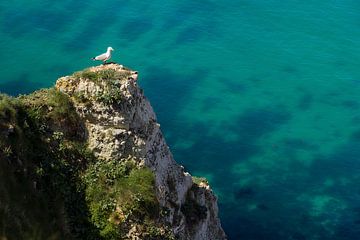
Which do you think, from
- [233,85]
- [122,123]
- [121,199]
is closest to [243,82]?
[233,85]

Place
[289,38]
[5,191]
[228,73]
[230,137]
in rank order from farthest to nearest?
[289,38]
[228,73]
[230,137]
[5,191]

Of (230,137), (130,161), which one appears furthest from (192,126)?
(130,161)

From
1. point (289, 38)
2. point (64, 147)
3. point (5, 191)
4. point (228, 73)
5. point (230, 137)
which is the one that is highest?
point (289, 38)

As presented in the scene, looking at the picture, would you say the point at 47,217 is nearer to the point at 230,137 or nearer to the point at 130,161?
the point at 130,161

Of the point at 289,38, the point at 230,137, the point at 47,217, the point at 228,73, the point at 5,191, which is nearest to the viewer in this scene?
the point at 5,191

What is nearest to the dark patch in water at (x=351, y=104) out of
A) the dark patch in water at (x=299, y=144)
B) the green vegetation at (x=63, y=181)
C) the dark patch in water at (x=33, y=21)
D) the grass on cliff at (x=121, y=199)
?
the dark patch in water at (x=299, y=144)

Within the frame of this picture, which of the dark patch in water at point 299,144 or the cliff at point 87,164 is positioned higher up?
the dark patch in water at point 299,144

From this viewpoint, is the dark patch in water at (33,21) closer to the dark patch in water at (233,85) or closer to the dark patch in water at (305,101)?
the dark patch in water at (233,85)
